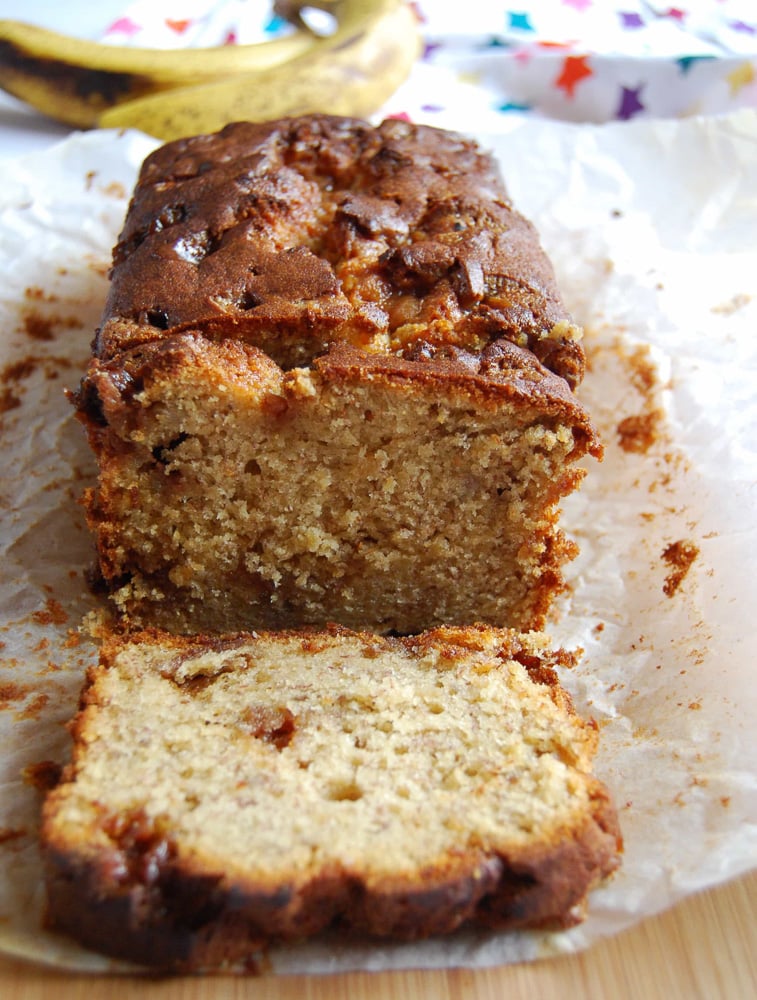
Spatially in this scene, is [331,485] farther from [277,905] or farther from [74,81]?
[74,81]

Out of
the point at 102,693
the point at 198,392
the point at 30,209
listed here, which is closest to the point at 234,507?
the point at 198,392

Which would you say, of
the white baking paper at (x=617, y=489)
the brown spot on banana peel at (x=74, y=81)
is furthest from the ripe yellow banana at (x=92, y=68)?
the white baking paper at (x=617, y=489)

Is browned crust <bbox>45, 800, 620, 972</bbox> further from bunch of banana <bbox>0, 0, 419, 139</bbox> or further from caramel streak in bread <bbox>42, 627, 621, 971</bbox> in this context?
bunch of banana <bbox>0, 0, 419, 139</bbox>

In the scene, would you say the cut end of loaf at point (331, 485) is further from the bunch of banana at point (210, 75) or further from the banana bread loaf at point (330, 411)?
the bunch of banana at point (210, 75)

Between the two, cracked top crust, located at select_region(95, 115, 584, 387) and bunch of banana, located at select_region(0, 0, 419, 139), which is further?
bunch of banana, located at select_region(0, 0, 419, 139)

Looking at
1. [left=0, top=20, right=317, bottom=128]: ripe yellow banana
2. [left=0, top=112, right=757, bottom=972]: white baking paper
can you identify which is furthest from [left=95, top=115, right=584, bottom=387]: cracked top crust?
[left=0, top=20, right=317, bottom=128]: ripe yellow banana

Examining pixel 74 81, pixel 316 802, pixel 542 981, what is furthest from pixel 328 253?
pixel 74 81
